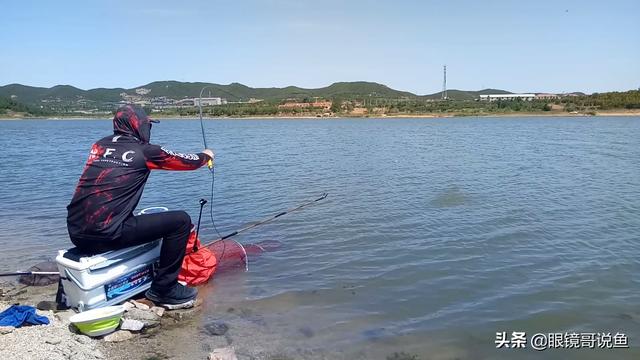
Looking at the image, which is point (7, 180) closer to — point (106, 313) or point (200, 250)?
point (200, 250)

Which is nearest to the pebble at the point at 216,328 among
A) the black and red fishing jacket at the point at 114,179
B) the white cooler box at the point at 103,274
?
the white cooler box at the point at 103,274

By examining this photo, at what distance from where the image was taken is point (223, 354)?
224 inches

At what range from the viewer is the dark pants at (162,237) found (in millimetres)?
6477

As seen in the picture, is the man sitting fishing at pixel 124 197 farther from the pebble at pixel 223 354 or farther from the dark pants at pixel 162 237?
the pebble at pixel 223 354

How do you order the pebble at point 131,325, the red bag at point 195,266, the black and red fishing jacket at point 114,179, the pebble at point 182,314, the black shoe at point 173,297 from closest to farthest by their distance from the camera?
the black and red fishing jacket at point 114,179
the pebble at point 131,325
the pebble at point 182,314
the black shoe at point 173,297
the red bag at point 195,266

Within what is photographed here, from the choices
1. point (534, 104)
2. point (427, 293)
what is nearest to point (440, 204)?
point (427, 293)

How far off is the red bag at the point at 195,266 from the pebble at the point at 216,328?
63.2 inches

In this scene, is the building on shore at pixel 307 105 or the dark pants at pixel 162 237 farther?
the building on shore at pixel 307 105

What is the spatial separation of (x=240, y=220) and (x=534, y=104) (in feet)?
497

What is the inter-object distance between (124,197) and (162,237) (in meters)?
0.90

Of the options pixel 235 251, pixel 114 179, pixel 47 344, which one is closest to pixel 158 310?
pixel 47 344

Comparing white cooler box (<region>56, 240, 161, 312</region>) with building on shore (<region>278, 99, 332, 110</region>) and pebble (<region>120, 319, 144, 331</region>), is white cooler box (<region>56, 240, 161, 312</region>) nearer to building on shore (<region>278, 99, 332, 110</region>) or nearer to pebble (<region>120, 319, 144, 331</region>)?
pebble (<region>120, 319, 144, 331</region>)

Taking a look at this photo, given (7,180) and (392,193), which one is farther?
(7,180)

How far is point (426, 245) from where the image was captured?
11039mm
